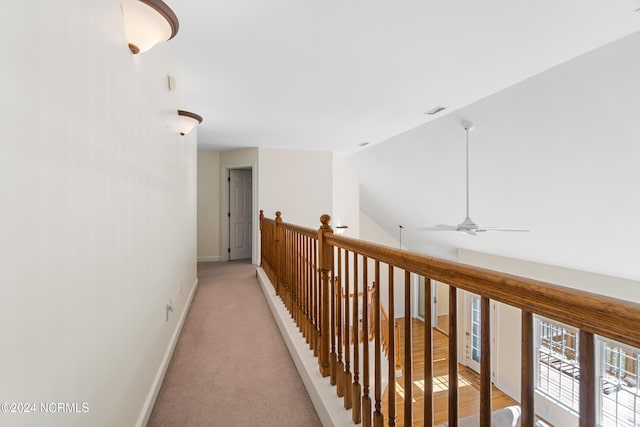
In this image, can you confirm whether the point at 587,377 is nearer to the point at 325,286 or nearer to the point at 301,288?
the point at 325,286

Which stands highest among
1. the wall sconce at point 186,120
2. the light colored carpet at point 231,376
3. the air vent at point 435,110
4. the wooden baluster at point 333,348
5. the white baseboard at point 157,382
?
the air vent at point 435,110

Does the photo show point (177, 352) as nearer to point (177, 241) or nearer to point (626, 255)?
point (177, 241)

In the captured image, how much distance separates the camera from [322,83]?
3057mm

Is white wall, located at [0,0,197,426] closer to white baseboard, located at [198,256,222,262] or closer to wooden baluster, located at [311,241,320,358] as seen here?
wooden baluster, located at [311,241,320,358]

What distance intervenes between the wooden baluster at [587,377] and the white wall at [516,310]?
16.3ft

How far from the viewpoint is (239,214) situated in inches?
257

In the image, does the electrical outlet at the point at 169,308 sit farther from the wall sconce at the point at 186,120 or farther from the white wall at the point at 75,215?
the wall sconce at the point at 186,120

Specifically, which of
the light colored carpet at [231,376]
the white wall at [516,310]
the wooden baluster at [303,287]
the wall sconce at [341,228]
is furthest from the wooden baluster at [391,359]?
the wall sconce at [341,228]

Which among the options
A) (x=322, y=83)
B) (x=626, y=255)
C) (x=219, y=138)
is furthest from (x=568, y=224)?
(x=219, y=138)

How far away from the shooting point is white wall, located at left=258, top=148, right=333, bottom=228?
5969 millimetres

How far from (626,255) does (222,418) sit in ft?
15.7

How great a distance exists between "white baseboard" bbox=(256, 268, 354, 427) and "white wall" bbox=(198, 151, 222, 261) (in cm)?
379

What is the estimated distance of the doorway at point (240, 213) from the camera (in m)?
6.40

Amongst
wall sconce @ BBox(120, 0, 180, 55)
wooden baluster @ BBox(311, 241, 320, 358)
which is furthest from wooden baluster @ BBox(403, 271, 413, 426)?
wall sconce @ BBox(120, 0, 180, 55)
